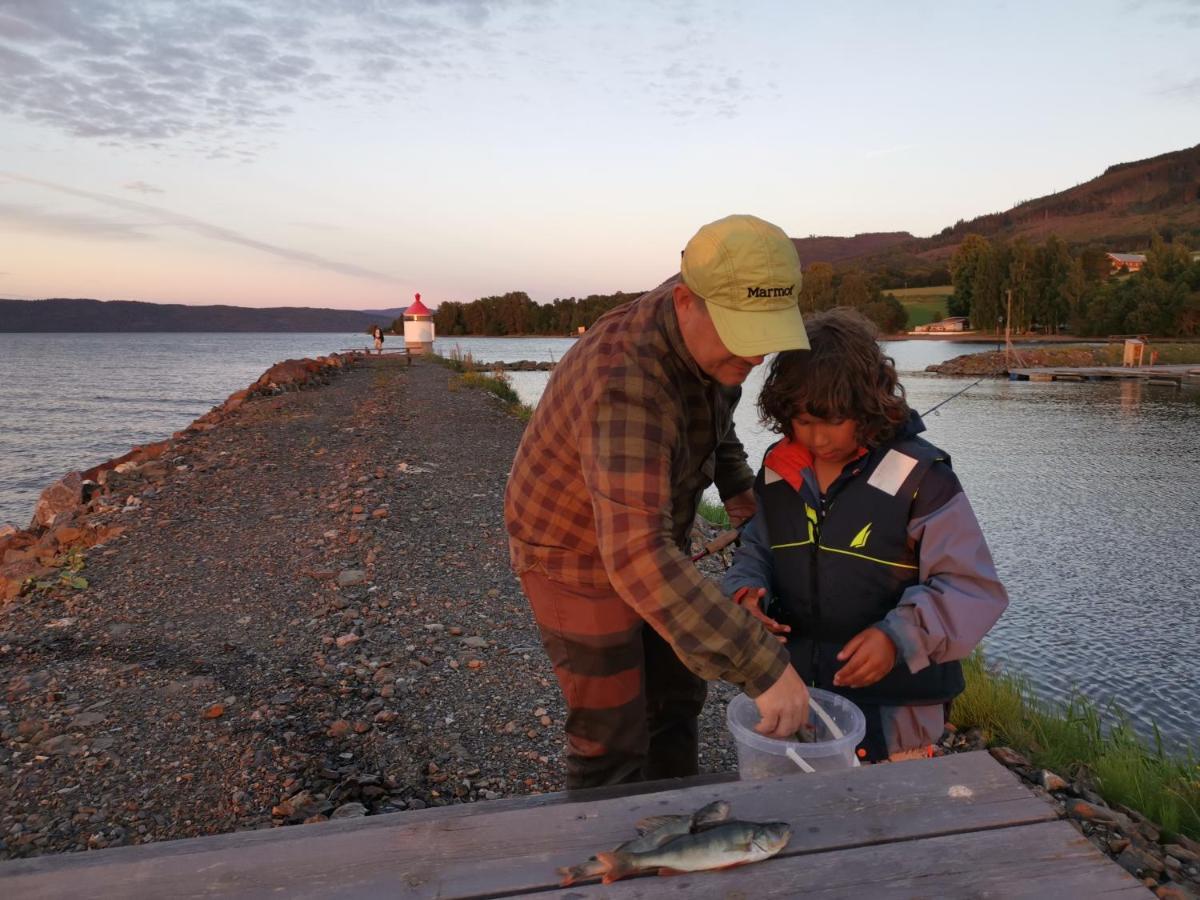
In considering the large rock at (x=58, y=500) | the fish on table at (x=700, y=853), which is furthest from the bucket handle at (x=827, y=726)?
the large rock at (x=58, y=500)

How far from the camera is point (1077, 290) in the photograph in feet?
251

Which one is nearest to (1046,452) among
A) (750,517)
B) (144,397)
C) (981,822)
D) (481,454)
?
(481,454)

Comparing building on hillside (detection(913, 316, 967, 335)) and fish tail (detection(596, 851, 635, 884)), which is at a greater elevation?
building on hillside (detection(913, 316, 967, 335))

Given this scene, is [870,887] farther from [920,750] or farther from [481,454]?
[481,454]

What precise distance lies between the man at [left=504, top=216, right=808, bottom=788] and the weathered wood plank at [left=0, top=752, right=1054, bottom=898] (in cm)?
29

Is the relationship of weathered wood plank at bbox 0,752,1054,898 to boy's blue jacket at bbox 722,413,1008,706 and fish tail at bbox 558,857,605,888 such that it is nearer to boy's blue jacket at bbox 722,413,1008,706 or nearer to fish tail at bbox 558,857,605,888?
fish tail at bbox 558,857,605,888

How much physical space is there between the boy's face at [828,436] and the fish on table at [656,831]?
3.95 ft

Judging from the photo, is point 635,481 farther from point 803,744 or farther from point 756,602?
point 756,602

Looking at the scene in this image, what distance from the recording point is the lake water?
6574mm

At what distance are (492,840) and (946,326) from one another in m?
110

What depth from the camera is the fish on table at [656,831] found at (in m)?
1.51

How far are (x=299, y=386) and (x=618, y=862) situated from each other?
24567 millimetres

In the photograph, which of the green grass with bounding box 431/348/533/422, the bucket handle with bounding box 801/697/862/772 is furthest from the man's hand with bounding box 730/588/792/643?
the green grass with bounding box 431/348/533/422

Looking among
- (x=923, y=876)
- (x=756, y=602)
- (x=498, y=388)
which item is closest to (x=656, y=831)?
(x=923, y=876)
